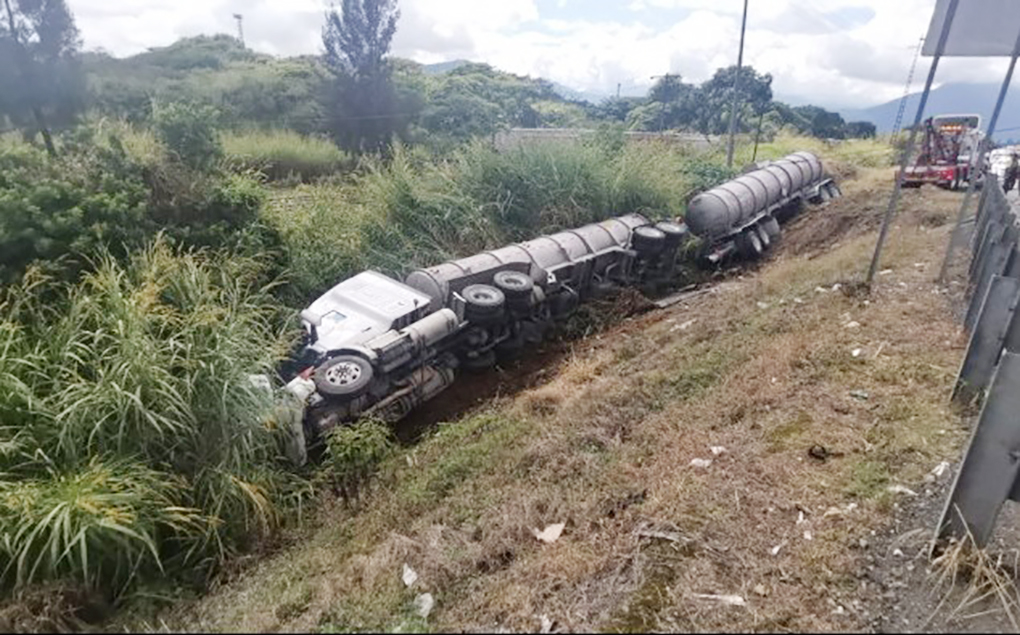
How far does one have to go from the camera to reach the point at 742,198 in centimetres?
1211

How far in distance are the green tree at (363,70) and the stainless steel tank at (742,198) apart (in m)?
13.8

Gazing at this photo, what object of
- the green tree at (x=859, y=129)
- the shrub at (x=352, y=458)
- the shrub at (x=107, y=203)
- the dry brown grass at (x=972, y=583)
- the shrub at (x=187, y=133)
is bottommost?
the shrub at (x=352, y=458)

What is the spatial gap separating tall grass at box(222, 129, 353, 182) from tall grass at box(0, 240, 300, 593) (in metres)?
12.7

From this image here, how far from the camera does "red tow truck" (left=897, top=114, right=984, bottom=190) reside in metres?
15.5

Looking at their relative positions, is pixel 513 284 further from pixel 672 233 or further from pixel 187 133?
pixel 187 133

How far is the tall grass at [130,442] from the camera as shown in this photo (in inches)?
126

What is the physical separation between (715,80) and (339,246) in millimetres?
33591

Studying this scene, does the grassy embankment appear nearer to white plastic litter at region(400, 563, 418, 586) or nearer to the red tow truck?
white plastic litter at region(400, 563, 418, 586)

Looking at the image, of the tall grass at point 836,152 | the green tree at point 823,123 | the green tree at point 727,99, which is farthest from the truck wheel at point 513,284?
the green tree at point 823,123

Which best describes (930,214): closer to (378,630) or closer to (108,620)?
(378,630)

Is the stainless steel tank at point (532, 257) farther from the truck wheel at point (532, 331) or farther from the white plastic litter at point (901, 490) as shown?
the white plastic litter at point (901, 490)

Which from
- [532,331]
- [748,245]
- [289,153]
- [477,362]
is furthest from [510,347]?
[289,153]

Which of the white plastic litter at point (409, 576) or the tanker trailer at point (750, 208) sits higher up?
the tanker trailer at point (750, 208)

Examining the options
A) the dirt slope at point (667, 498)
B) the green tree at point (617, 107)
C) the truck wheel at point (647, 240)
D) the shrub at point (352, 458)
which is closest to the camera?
the dirt slope at point (667, 498)
